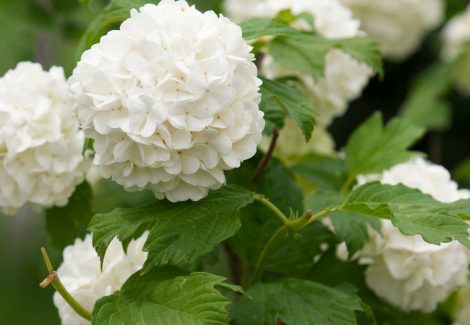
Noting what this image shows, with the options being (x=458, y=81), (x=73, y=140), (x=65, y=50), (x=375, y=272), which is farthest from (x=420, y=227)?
(x=458, y=81)

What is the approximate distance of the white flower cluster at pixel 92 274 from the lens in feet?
3.82

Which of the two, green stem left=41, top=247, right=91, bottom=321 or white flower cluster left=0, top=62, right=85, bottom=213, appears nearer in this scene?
green stem left=41, top=247, right=91, bottom=321

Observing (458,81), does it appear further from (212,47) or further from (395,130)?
(212,47)

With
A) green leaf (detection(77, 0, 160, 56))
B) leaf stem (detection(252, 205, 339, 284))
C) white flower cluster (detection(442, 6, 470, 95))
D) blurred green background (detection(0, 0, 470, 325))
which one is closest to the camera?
leaf stem (detection(252, 205, 339, 284))

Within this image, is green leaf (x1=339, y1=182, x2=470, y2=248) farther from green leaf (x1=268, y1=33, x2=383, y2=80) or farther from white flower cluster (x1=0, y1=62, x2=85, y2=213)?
white flower cluster (x1=0, y1=62, x2=85, y2=213)

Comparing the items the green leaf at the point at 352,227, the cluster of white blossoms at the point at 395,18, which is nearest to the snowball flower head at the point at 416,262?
the green leaf at the point at 352,227

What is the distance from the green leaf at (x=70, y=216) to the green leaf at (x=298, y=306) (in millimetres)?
331

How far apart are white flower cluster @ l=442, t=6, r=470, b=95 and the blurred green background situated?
188mm

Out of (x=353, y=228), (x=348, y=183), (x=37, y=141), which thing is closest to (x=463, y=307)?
(x=348, y=183)

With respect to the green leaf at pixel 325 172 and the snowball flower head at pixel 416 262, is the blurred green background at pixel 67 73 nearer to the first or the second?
the green leaf at pixel 325 172

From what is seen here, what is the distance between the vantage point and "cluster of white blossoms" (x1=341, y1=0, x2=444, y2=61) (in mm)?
2414

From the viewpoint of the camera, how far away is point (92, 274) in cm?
119

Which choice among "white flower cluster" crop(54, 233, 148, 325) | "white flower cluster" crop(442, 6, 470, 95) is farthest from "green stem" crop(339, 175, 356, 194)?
"white flower cluster" crop(442, 6, 470, 95)

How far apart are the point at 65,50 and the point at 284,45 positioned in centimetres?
107
